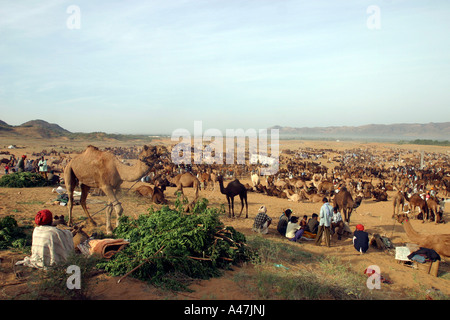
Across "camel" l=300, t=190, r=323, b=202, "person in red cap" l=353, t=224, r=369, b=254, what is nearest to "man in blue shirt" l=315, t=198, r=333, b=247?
"person in red cap" l=353, t=224, r=369, b=254

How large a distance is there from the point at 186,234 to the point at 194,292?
138 cm

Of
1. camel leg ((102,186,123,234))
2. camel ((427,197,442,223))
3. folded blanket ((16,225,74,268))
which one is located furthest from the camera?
camel ((427,197,442,223))

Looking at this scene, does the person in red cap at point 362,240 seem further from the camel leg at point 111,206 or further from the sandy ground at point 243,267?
the camel leg at point 111,206

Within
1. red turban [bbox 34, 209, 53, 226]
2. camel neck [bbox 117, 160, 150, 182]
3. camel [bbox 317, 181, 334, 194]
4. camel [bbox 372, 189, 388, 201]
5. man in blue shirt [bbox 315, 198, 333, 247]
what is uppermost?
camel neck [bbox 117, 160, 150, 182]

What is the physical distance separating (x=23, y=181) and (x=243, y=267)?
568 inches

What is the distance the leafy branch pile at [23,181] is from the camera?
629 inches

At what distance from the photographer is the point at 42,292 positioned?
4930 mm

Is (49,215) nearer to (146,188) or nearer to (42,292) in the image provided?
(42,292)

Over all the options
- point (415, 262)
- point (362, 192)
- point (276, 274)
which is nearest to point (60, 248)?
point (276, 274)

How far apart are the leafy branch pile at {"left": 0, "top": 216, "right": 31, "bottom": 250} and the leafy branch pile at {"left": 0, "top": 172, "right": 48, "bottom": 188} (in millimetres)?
8896

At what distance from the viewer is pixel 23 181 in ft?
53.3

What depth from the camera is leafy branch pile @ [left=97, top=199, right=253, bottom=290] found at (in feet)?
19.8

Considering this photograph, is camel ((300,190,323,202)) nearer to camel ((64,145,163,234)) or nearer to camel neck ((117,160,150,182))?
camel ((64,145,163,234))

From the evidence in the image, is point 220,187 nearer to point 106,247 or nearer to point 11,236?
point 106,247
